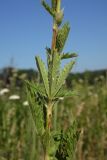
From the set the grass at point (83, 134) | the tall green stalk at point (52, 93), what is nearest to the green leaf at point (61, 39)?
the tall green stalk at point (52, 93)

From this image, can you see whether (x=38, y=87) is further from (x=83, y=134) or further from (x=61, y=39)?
(x=83, y=134)

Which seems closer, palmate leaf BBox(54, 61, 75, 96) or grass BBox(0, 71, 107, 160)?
palmate leaf BBox(54, 61, 75, 96)

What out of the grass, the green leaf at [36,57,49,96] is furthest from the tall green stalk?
the grass

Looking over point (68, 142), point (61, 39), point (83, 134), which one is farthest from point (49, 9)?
point (83, 134)

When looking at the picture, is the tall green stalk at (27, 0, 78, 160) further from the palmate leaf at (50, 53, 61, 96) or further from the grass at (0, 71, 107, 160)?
the grass at (0, 71, 107, 160)

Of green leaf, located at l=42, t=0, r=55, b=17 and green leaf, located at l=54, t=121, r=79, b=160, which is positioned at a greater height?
green leaf, located at l=42, t=0, r=55, b=17

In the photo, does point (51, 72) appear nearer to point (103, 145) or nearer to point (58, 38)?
point (58, 38)

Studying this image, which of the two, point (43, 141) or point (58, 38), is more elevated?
point (58, 38)

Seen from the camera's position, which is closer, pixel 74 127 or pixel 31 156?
pixel 74 127

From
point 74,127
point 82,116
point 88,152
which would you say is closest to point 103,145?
point 88,152
